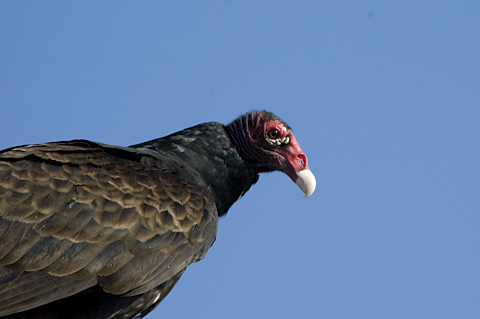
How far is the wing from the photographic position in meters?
4.60

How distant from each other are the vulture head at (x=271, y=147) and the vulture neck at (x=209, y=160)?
0.14 meters

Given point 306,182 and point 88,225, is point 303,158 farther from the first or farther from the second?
point 88,225

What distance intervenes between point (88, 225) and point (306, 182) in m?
2.17

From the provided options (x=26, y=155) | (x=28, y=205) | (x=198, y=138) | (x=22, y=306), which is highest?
(x=198, y=138)

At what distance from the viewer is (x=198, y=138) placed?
A: 6.06m

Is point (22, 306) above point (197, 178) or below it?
below

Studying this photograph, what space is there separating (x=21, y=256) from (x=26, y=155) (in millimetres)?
834

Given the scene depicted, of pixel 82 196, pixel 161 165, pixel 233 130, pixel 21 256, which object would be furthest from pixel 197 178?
pixel 21 256

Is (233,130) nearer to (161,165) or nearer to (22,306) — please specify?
(161,165)

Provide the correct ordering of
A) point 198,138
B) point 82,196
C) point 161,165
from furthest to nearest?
point 198,138 < point 161,165 < point 82,196

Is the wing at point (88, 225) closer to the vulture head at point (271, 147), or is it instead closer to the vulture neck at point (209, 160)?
the vulture neck at point (209, 160)

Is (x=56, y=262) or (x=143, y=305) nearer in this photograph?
(x=56, y=262)

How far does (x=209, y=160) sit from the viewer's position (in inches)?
236

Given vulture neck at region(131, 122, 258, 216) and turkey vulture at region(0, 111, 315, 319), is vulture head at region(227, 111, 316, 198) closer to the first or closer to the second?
vulture neck at region(131, 122, 258, 216)
